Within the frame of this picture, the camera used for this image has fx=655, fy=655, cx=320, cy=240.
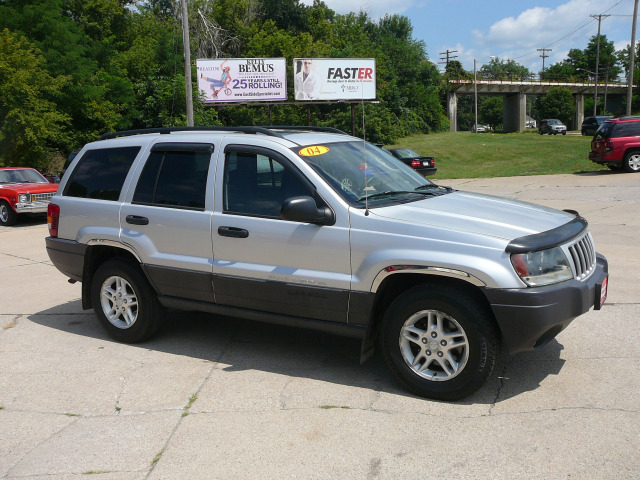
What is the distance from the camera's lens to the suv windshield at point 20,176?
700 inches

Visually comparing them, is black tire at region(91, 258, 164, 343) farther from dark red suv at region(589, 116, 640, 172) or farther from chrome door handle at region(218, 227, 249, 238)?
dark red suv at region(589, 116, 640, 172)

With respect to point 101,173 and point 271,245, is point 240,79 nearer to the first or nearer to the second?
point 101,173

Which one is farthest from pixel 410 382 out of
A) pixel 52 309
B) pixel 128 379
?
pixel 52 309

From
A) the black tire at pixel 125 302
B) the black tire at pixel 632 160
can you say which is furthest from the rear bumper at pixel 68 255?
the black tire at pixel 632 160

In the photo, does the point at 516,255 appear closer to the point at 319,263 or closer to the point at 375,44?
the point at 319,263

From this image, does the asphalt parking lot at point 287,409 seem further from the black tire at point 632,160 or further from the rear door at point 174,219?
the black tire at point 632,160

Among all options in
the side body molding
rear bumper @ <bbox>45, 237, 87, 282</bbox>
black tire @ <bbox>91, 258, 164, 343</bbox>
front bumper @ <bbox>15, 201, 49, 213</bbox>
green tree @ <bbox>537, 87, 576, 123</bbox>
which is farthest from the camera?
green tree @ <bbox>537, 87, 576, 123</bbox>

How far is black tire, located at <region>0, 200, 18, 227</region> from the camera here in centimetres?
1673

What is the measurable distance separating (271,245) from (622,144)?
2023 cm

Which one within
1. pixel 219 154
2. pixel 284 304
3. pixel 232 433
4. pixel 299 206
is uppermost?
pixel 219 154

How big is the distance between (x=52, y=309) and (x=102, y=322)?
162 centimetres

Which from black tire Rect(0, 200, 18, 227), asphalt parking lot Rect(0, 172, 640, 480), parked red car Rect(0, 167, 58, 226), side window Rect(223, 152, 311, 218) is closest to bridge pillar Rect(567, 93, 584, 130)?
parked red car Rect(0, 167, 58, 226)

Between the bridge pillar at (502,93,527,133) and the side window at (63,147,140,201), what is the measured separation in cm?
7877

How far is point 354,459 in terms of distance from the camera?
12.3 ft
